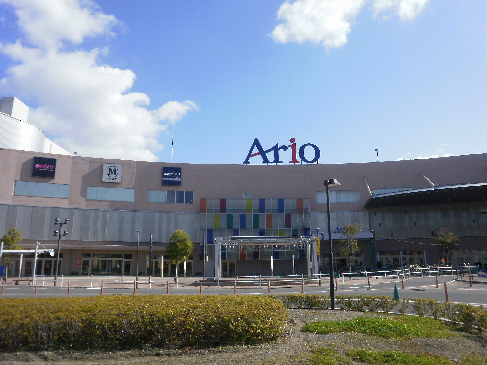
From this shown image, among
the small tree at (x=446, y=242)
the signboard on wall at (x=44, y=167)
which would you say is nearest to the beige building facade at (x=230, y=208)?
the signboard on wall at (x=44, y=167)

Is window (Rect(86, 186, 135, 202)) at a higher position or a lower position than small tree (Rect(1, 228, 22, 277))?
higher

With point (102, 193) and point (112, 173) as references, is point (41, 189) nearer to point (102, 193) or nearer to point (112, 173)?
point (102, 193)

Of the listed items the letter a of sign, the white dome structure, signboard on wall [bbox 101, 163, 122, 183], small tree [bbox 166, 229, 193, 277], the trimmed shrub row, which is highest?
the white dome structure

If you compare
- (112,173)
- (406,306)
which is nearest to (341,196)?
(112,173)

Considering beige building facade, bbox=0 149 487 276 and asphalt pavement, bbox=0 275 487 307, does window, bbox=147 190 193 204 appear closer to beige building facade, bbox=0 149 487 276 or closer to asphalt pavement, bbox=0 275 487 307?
beige building facade, bbox=0 149 487 276

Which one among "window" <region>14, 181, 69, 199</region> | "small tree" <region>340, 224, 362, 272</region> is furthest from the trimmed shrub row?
"window" <region>14, 181, 69, 199</region>

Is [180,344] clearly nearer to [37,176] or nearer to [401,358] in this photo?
[401,358]

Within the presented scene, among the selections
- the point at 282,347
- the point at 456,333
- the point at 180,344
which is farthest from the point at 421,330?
Result: the point at 180,344

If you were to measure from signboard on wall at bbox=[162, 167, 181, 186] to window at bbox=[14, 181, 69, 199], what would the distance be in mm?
13063

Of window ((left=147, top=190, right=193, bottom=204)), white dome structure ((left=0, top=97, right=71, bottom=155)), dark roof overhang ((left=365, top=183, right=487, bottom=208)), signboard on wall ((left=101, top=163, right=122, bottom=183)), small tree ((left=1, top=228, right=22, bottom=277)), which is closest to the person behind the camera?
small tree ((left=1, top=228, right=22, bottom=277))

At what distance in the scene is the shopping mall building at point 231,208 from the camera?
47469 millimetres

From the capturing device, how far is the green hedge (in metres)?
8.98

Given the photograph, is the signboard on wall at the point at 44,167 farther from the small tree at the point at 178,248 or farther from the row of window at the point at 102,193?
the small tree at the point at 178,248

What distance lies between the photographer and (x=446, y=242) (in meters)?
45.5
